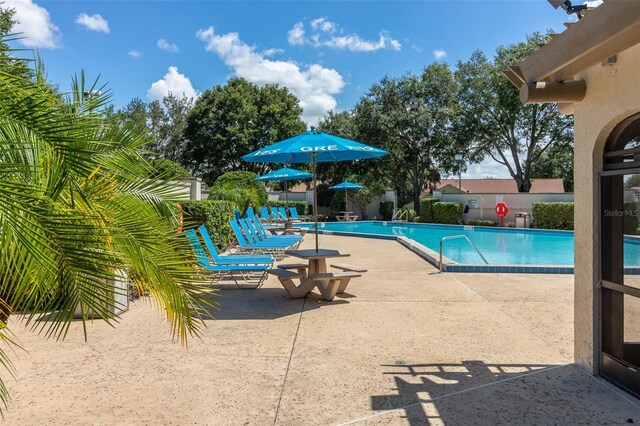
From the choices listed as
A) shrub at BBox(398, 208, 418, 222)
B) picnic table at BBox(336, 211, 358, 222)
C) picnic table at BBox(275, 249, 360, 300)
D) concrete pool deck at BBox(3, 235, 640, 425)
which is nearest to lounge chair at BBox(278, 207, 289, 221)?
picnic table at BBox(336, 211, 358, 222)

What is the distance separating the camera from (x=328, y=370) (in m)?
3.86

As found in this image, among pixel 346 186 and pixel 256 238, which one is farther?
pixel 346 186

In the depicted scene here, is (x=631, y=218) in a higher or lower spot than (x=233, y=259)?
higher

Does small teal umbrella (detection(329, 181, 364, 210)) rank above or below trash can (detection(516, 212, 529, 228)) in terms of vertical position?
above

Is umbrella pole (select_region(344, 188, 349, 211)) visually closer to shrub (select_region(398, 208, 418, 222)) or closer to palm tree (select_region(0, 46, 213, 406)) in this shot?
shrub (select_region(398, 208, 418, 222))

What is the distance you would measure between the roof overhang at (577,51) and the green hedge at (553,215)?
58.4ft

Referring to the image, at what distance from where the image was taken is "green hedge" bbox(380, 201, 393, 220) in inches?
1131

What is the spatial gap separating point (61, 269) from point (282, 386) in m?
2.00

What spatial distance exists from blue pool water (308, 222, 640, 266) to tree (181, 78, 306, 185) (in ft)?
42.3

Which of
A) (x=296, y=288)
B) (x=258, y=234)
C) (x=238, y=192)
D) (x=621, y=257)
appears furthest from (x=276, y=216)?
(x=621, y=257)

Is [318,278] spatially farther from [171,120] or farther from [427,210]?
[171,120]

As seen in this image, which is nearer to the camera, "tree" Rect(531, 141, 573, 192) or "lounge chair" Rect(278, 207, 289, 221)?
"lounge chair" Rect(278, 207, 289, 221)

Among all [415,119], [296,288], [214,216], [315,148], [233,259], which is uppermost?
[415,119]

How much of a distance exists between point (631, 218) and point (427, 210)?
22.1 m
